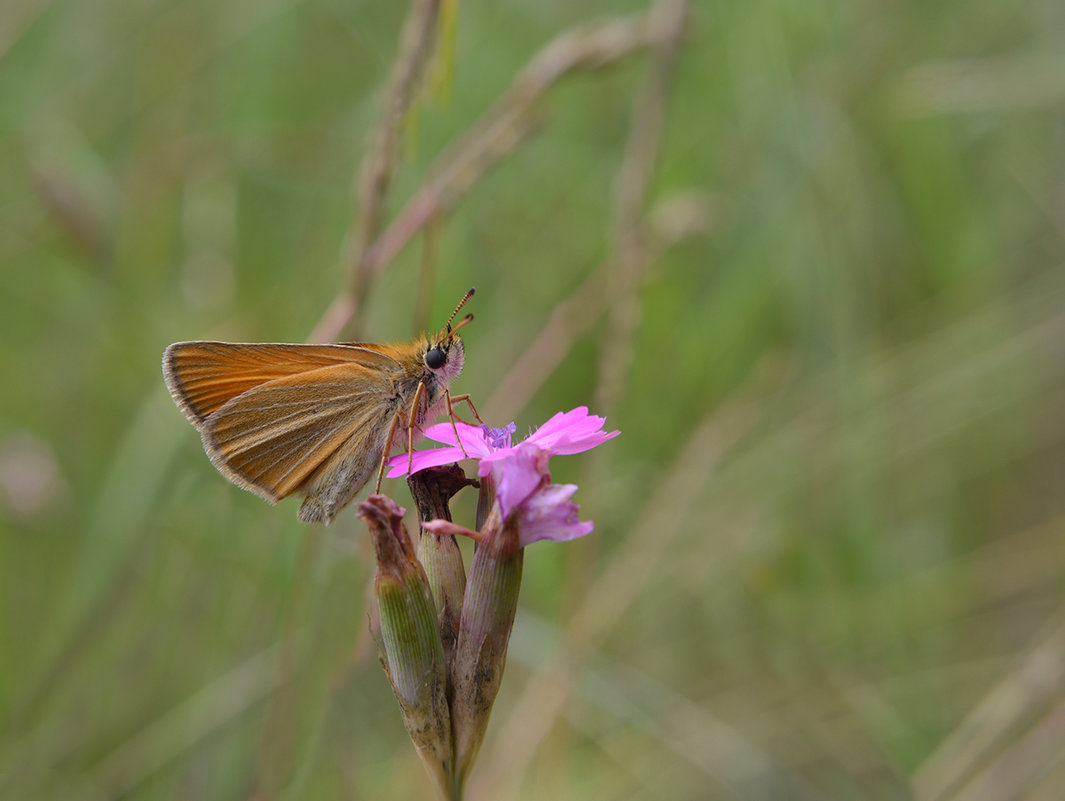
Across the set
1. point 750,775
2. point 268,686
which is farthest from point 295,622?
point 750,775

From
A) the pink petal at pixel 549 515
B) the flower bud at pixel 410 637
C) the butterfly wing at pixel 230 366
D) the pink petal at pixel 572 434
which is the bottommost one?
the flower bud at pixel 410 637

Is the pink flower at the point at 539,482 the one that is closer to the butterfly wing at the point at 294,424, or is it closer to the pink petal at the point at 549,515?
the pink petal at the point at 549,515

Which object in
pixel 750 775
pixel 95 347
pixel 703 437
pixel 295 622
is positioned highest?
pixel 95 347

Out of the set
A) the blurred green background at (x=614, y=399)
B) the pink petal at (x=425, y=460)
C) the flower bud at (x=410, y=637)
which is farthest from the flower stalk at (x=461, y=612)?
the blurred green background at (x=614, y=399)

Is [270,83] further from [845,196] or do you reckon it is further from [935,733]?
[935,733]

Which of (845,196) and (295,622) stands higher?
(845,196)

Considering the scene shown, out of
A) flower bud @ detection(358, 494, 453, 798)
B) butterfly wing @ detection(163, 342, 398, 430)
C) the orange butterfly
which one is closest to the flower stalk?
flower bud @ detection(358, 494, 453, 798)

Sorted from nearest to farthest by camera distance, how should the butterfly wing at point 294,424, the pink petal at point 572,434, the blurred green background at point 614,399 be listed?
1. the pink petal at point 572,434
2. the butterfly wing at point 294,424
3. the blurred green background at point 614,399
